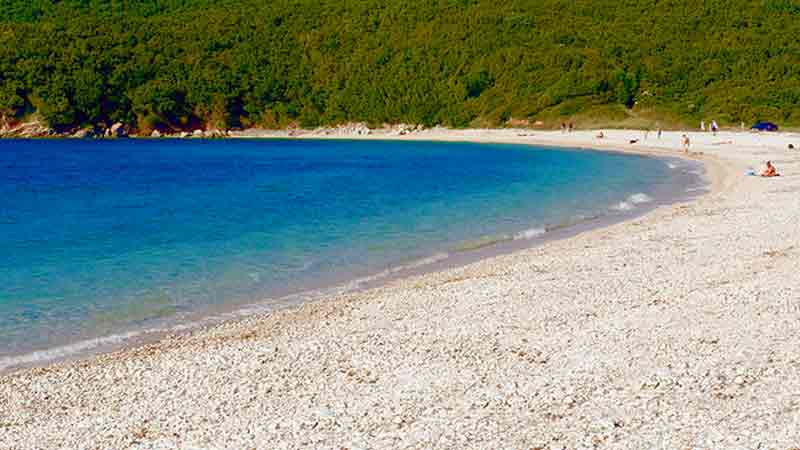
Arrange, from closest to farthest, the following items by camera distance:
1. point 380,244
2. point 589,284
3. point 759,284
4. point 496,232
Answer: point 759,284, point 589,284, point 380,244, point 496,232

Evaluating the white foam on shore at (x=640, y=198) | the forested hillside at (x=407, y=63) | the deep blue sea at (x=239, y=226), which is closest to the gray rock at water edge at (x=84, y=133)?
the forested hillside at (x=407, y=63)

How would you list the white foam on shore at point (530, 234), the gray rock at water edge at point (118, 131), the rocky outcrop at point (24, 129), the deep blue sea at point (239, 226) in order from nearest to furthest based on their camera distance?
the deep blue sea at point (239, 226)
the white foam on shore at point (530, 234)
the rocky outcrop at point (24, 129)
the gray rock at water edge at point (118, 131)

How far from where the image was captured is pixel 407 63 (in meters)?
127

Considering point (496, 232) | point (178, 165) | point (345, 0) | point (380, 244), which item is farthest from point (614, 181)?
point (345, 0)

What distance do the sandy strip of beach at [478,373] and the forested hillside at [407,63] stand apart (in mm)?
78663

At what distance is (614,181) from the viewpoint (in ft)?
130

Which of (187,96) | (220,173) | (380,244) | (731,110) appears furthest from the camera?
(187,96)

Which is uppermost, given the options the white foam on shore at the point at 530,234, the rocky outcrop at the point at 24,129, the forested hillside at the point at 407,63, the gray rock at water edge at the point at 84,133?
the forested hillside at the point at 407,63

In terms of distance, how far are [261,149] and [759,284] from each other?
268 feet

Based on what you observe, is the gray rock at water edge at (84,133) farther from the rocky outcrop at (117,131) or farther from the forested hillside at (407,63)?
the rocky outcrop at (117,131)

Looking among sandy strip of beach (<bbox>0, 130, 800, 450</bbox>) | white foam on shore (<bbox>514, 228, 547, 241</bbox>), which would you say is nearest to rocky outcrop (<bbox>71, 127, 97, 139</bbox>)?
white foam on shore (<bbox>514, 228, 547, 241</bbox>)

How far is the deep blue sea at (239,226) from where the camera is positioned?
1614 centimetres

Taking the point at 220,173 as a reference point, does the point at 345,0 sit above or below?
above

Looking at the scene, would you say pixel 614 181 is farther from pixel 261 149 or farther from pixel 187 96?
pixel 187 96
